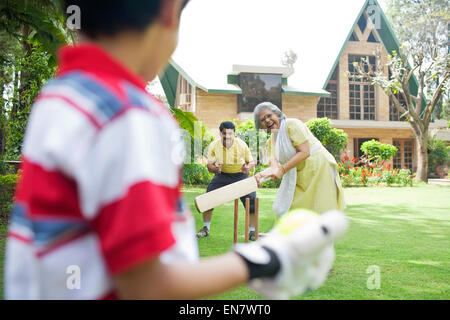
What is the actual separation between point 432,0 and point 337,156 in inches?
658

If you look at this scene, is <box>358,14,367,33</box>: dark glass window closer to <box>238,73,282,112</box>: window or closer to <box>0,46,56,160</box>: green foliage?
<box>238,73,282,112</box>: window

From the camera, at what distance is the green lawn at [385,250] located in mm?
3955

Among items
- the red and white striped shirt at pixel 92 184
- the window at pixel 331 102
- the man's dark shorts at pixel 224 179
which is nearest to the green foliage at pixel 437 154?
the window at pixel 331 102

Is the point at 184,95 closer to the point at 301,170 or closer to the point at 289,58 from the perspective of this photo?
the point at 289,58

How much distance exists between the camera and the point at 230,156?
7.51 m

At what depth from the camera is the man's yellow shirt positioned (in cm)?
749

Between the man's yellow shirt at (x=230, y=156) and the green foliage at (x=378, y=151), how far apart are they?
15351 millimetres

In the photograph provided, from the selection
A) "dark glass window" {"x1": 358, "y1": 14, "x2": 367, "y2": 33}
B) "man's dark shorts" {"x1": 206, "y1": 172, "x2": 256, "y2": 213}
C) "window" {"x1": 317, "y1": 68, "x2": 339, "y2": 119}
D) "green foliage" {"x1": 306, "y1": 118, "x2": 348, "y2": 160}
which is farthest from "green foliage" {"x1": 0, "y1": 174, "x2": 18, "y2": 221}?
"dark glass window" {"x1": 358, "y1": 14, "x2": 367, "y2": 33}

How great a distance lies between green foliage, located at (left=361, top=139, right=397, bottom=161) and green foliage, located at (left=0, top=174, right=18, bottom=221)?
1717cm

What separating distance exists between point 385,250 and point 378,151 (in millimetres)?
16736

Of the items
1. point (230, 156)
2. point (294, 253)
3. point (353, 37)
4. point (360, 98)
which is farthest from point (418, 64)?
point (294, 253)

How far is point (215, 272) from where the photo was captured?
859 mm
